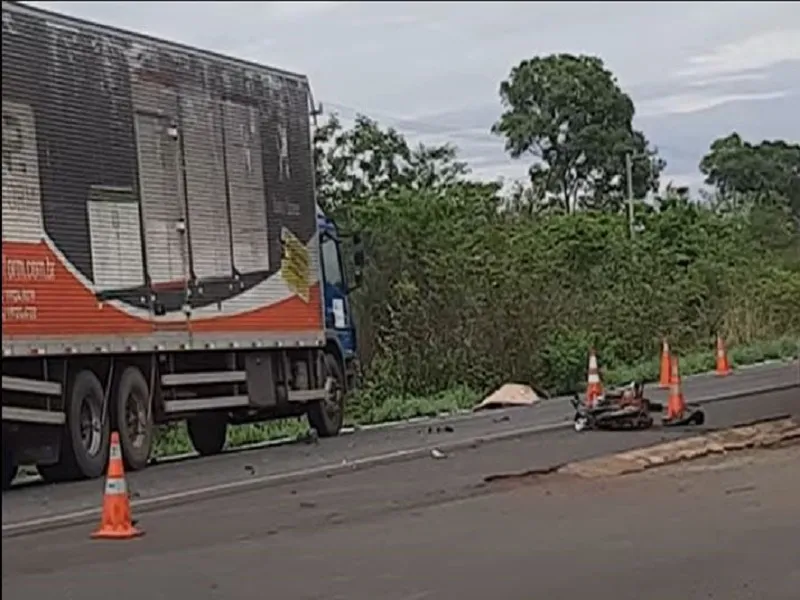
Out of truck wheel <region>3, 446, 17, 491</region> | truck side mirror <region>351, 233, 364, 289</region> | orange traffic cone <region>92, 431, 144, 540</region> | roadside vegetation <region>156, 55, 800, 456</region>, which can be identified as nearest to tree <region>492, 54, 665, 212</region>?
roadside vegetation <region>156, 55, 800, 456</region>

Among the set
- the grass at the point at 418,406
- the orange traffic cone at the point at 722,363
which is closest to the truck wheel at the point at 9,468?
the grass at the point at 418,406

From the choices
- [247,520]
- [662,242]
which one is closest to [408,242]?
[662,242]

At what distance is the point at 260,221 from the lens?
20.8m

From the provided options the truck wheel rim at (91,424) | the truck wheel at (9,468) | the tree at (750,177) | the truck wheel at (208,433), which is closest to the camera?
the truck wheel at (9,468)

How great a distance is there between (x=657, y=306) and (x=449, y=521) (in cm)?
2832

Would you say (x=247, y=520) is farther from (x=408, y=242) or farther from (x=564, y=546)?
(x=408, y=242)

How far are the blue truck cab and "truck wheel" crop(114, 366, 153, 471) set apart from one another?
4.75m

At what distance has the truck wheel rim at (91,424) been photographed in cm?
1769

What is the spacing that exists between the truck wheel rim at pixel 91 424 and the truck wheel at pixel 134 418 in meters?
0.37

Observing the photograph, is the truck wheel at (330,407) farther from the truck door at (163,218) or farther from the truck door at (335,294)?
the truck door at (163,218)

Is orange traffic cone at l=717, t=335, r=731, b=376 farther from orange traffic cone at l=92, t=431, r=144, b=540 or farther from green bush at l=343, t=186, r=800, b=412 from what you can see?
orange traffic cone at l=92, t=431, r=144, b=540

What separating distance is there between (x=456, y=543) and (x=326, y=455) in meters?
7.94

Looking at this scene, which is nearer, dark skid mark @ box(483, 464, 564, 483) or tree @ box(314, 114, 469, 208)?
dark skid mark @ box(483, 464, 564, 483)

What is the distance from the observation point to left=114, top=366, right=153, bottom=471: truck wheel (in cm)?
1831
